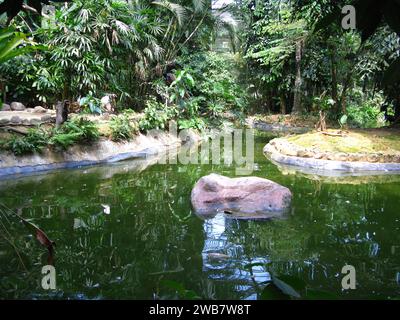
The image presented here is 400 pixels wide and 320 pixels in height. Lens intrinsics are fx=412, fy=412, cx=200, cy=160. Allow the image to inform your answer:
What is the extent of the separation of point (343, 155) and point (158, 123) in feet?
16.1

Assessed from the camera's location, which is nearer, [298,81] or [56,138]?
[56,138]

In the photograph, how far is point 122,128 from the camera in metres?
9.51

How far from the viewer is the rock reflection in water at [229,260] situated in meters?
3.28

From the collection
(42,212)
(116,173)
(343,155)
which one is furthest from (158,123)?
(42,212)

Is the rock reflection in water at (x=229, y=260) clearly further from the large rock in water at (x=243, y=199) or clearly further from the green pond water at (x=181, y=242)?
the large rock in water at (x=243, y=199)

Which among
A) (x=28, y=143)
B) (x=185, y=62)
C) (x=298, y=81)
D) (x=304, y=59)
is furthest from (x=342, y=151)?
(x=298, y=81)

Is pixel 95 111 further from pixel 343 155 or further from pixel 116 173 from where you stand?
pixel 343 155

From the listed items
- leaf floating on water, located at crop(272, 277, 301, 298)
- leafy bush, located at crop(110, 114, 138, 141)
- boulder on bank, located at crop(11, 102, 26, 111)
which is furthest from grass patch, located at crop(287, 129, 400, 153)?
leaf floating on water, located at crop(272, 277, 301, 298)

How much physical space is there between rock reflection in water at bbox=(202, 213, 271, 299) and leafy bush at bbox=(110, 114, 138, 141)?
5142 millimetres

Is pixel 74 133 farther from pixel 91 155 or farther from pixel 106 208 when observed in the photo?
pixel 106 208

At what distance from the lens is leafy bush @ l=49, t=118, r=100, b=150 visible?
815 cm

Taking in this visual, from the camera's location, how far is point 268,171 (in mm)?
7934

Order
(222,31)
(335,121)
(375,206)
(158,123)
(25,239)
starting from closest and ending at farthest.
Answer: (25,239) → (375,206) → (158,123) → (335,121) → (222,31)

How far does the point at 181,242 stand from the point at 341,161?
494 centimetres
